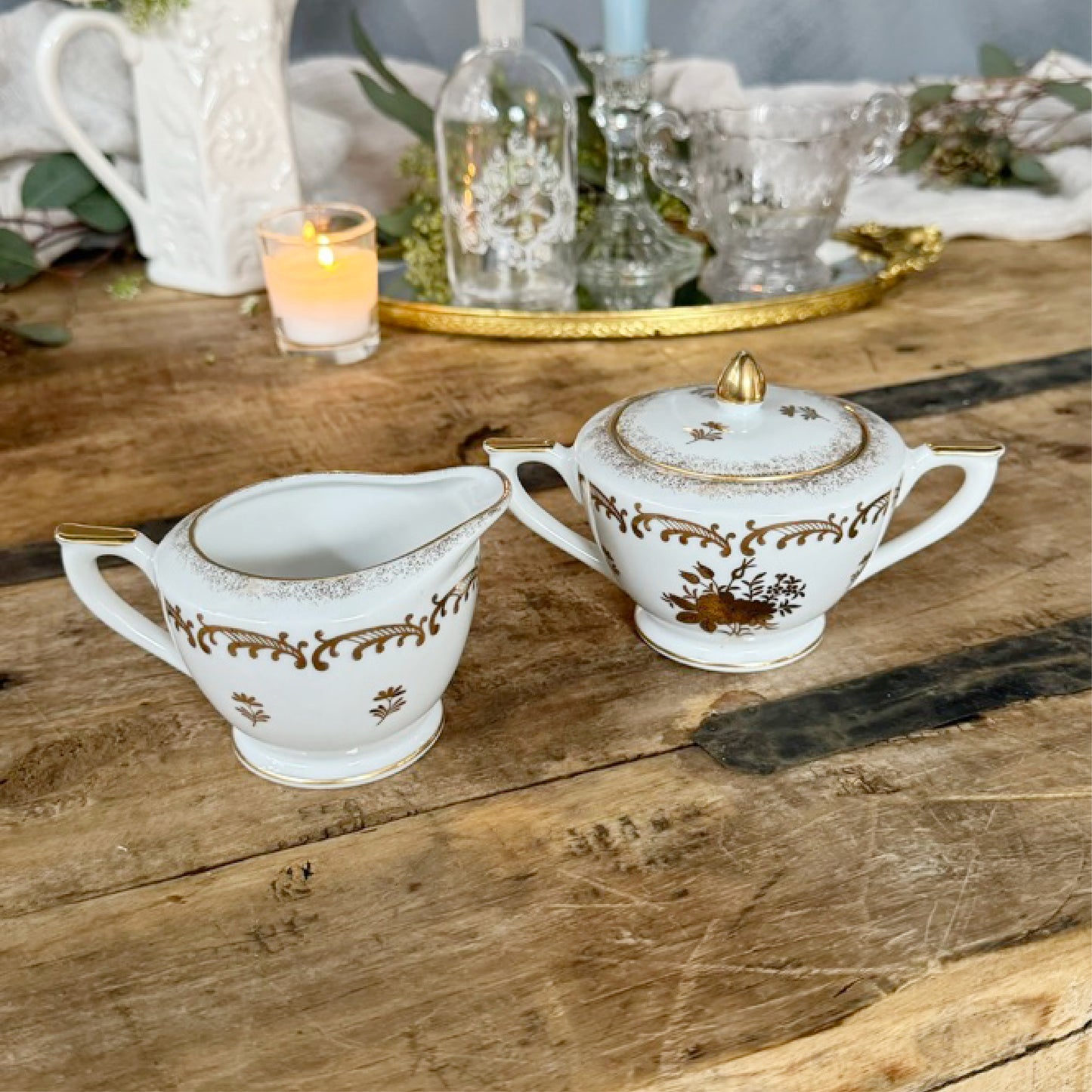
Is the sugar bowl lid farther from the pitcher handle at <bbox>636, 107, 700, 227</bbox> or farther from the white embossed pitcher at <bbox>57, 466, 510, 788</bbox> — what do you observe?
the pitcher handle at <bbox>636, 107, 700, 227</bbox>

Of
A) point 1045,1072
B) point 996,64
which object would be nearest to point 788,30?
point 996,64

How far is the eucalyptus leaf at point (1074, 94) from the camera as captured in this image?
117cm

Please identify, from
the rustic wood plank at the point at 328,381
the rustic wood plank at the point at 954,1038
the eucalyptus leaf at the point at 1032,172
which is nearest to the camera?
the rustic wood plank at the point at 954,1038

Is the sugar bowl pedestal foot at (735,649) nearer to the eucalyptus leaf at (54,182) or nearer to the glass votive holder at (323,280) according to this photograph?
the glass votive holder at (323,280)

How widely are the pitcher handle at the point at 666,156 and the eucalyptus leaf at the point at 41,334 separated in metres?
0.46

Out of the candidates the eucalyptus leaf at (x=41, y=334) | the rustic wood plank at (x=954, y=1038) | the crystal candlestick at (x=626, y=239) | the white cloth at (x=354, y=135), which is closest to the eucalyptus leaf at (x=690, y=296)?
the crystal candlestick at (x=626, y=239)

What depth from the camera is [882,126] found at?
92 centimetres

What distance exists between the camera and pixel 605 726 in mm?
528

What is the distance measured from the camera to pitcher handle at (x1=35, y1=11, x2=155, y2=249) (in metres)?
0.93

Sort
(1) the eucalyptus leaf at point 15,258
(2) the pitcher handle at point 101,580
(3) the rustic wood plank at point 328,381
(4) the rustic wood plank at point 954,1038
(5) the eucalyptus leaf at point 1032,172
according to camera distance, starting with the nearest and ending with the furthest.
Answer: (4) the rustic wood plank at point 954,1038 < (2) the pitcher handle at point 101,580 < (3) the rustic wood plank at point 328,381 < (1) the eucalyptus leaf at point 15,258 < (5) the eucalyptus leaf at point 1032,172

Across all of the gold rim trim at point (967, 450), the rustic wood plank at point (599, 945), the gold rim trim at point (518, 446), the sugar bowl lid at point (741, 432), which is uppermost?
the sugar bowl lid at point (741, 432)

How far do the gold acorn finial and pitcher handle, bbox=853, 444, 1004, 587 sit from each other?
A: 0.08m

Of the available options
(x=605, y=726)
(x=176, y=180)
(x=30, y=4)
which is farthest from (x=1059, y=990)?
(x=30, y=4)

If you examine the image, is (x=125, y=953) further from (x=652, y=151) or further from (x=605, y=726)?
(x=652, y=151)
